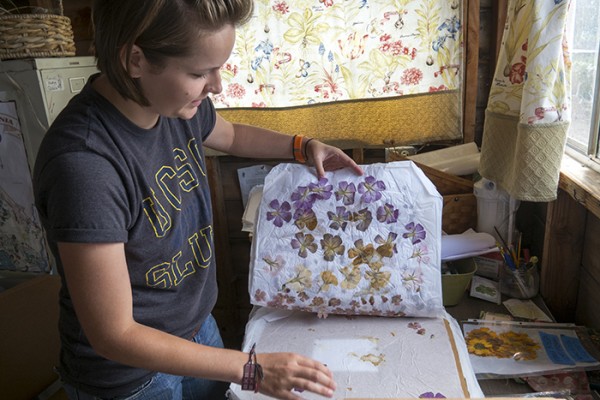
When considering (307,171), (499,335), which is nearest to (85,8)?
(307,171)

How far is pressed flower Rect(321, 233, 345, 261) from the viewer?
113 centimetres

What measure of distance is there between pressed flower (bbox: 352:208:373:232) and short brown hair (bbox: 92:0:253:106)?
56cm

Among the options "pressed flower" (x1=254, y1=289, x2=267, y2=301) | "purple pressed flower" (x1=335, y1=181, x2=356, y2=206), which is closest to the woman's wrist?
"purple pressed flower" (x1=335, y1=181, x2=356, y2=206)

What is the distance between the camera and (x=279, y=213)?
117 cm

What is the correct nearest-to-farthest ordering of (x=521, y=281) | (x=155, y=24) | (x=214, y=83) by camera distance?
(x=155, y=24) < (x=214, y=83) < (x=521, y=281)

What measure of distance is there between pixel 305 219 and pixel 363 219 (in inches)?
5.4

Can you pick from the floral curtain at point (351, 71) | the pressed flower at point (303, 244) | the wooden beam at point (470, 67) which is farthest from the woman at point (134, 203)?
the wooden beam at point (470, 67)

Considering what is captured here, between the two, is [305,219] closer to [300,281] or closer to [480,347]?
[300,281]

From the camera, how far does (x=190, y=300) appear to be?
961mm

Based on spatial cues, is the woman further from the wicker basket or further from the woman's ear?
the wicker basket

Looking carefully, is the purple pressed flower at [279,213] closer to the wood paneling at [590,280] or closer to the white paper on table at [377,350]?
the white paper on table at [377,350]

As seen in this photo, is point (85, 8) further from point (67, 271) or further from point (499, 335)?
point (499, 335)

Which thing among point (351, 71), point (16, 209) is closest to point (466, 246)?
point (351, 71)

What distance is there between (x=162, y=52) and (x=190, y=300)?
488mm
